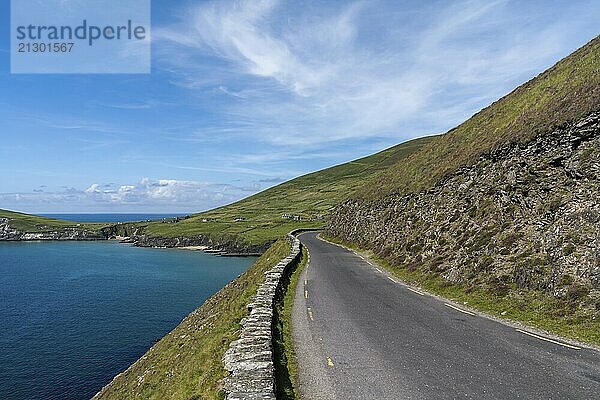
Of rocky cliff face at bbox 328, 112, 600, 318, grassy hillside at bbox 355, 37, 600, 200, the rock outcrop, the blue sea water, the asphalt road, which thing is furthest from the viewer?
the blue sea water

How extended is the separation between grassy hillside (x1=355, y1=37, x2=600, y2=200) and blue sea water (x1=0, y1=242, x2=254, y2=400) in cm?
3276

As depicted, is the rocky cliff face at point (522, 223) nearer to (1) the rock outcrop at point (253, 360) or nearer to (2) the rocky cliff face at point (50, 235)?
(1) the rock outcrop at point (253, 360)

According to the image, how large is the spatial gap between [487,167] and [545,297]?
54.1 feet

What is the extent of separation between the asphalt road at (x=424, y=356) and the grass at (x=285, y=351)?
0.25 m

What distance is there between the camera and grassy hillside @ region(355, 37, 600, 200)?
98.3 feet

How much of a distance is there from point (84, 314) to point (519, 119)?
2029 inches

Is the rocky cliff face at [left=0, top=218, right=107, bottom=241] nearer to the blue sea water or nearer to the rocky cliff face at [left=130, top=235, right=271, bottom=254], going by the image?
the rocky cliff face at [left=130, top=235, right=271, bottom=254]

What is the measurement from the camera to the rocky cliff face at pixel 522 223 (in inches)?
794

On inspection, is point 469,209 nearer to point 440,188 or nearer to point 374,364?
point 440,188

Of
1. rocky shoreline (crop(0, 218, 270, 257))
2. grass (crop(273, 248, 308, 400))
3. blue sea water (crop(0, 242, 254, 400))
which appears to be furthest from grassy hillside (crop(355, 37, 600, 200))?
rocky shoreline (crop(0, 218, 270, 257))

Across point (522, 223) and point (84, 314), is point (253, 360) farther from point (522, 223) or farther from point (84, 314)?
point (84, 314)

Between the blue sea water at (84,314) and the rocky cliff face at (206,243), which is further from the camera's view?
the rocky cliff face at (206,243)

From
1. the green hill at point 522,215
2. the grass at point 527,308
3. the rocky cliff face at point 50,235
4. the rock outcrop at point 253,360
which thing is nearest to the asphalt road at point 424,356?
the rock outcrop at point 253,360

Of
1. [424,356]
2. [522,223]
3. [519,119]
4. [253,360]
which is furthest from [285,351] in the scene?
[519,119]
